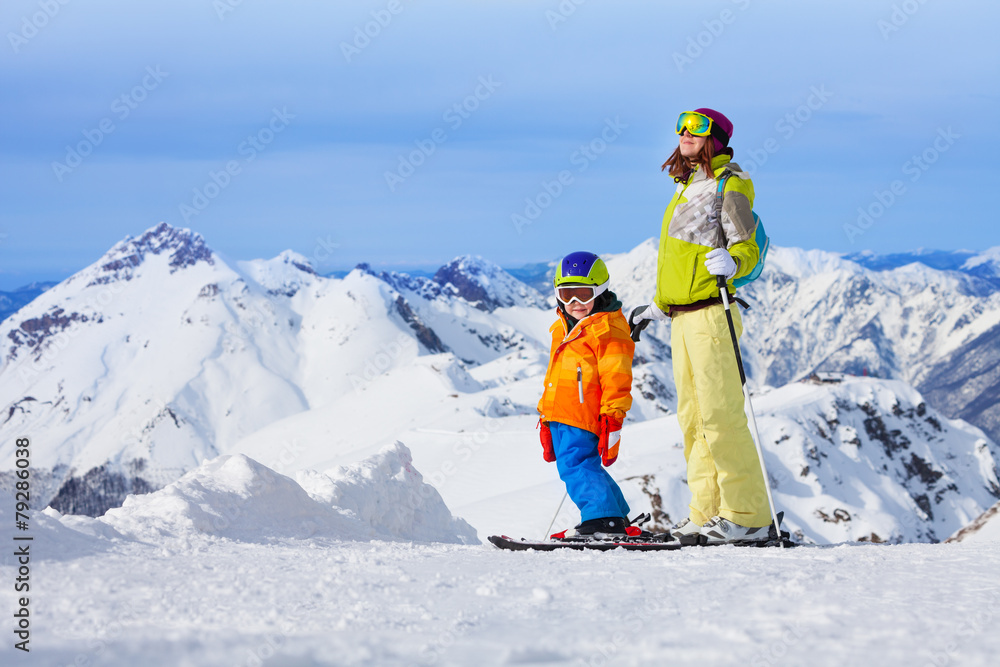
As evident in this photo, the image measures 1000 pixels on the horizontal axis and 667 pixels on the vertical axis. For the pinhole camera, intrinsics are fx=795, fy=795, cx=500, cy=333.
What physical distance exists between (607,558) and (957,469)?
2320 inches

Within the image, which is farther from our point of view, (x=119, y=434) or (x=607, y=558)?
(x=119, y=434)

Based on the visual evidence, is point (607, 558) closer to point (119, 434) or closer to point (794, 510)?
point (794, 510)

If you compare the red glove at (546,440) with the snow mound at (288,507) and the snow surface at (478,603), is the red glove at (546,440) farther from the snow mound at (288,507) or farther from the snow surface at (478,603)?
the snow mound at (288,507)

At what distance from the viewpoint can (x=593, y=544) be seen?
5.18 metres

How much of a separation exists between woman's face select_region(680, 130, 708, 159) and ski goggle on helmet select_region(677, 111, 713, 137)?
3 cm

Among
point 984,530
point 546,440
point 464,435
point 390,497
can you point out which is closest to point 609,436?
point 546,440

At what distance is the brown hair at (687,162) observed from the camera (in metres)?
5.71

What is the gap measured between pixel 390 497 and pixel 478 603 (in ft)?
14.3

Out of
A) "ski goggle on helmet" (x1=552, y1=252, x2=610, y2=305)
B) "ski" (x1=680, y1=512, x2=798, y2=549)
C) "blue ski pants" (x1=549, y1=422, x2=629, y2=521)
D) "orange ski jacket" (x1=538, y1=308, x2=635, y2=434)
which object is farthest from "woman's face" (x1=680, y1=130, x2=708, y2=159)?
"ski" (x1=680, y1=512, x2=798, y2=549)

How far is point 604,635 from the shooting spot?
105 inches

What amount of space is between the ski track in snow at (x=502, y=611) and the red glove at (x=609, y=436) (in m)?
1.28

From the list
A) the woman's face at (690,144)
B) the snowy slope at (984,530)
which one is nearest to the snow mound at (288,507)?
the woman's face at (690,144)

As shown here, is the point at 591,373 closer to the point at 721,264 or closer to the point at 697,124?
the point at 721,264

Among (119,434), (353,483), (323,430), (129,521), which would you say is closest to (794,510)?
(353,483)
